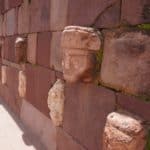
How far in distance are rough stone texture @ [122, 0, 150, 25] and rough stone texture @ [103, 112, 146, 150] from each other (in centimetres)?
55

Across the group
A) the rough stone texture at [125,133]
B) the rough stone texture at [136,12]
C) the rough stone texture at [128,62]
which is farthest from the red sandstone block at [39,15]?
the rough stone texture at [125,133]

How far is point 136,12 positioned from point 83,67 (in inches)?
23.6

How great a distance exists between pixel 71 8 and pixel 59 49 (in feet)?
1.46

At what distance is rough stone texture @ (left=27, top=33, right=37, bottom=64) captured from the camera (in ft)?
12.3

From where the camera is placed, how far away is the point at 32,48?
12.6 ft

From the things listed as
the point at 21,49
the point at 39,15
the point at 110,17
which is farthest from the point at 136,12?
the point at 21,49

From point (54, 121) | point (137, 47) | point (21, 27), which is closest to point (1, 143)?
point (54, 121)

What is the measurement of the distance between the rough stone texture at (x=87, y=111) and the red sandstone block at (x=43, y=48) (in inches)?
27.7

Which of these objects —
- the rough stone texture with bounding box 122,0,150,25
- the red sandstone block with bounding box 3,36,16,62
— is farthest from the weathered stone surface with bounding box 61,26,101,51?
the red sandstone block with bounding box 3,36,16,62

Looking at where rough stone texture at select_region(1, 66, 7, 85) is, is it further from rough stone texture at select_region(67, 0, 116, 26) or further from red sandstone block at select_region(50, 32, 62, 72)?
rough stone texture at select_region(67, 0, 116, 26)

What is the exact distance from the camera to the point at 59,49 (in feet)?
9.47

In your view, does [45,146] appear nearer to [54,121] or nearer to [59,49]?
[54,121]

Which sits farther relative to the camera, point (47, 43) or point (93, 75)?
point (47, 43)

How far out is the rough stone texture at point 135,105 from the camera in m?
1.68
